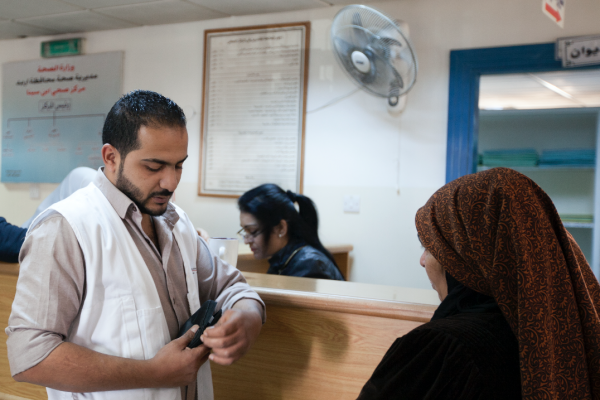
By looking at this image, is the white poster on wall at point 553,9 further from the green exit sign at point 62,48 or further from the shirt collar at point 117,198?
the green exit sign at point 62,48

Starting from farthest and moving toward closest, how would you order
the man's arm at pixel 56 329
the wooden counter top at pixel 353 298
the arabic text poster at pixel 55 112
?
the arabic text poster at pixel 55 112, the wooden counter top at pixel 353 298, the man's arm at pixel 56 329

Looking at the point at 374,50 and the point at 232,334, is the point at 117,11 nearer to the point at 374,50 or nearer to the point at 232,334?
the point at 374,50

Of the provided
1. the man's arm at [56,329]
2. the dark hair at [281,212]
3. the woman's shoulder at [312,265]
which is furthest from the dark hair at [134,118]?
the dark hair at [281,212]

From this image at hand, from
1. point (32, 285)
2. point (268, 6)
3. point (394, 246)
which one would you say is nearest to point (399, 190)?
point (394, 246)

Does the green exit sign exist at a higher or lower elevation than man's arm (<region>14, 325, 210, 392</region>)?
higher

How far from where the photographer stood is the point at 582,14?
9.06ft

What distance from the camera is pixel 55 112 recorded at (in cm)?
418

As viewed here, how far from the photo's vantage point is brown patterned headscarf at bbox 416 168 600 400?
75 centimetres

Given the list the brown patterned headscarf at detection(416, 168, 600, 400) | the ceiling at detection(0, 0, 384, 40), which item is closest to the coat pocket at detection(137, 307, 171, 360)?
the brown patterned headscarf at detection(416, 168, 600, 400)

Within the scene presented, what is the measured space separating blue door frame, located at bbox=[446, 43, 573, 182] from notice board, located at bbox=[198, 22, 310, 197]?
0.97 meters

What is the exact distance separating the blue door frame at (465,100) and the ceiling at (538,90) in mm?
1085

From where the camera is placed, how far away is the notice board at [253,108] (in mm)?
3443

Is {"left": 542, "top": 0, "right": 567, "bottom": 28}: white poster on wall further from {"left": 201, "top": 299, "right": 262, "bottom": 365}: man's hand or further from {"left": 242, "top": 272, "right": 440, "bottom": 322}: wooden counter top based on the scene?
{"left": 201, "top": 299, "right": 262, "bottom": 365}: man's hand

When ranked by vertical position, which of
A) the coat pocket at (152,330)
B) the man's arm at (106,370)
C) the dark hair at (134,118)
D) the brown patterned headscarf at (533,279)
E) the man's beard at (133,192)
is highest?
the dark hair at (134,118)
